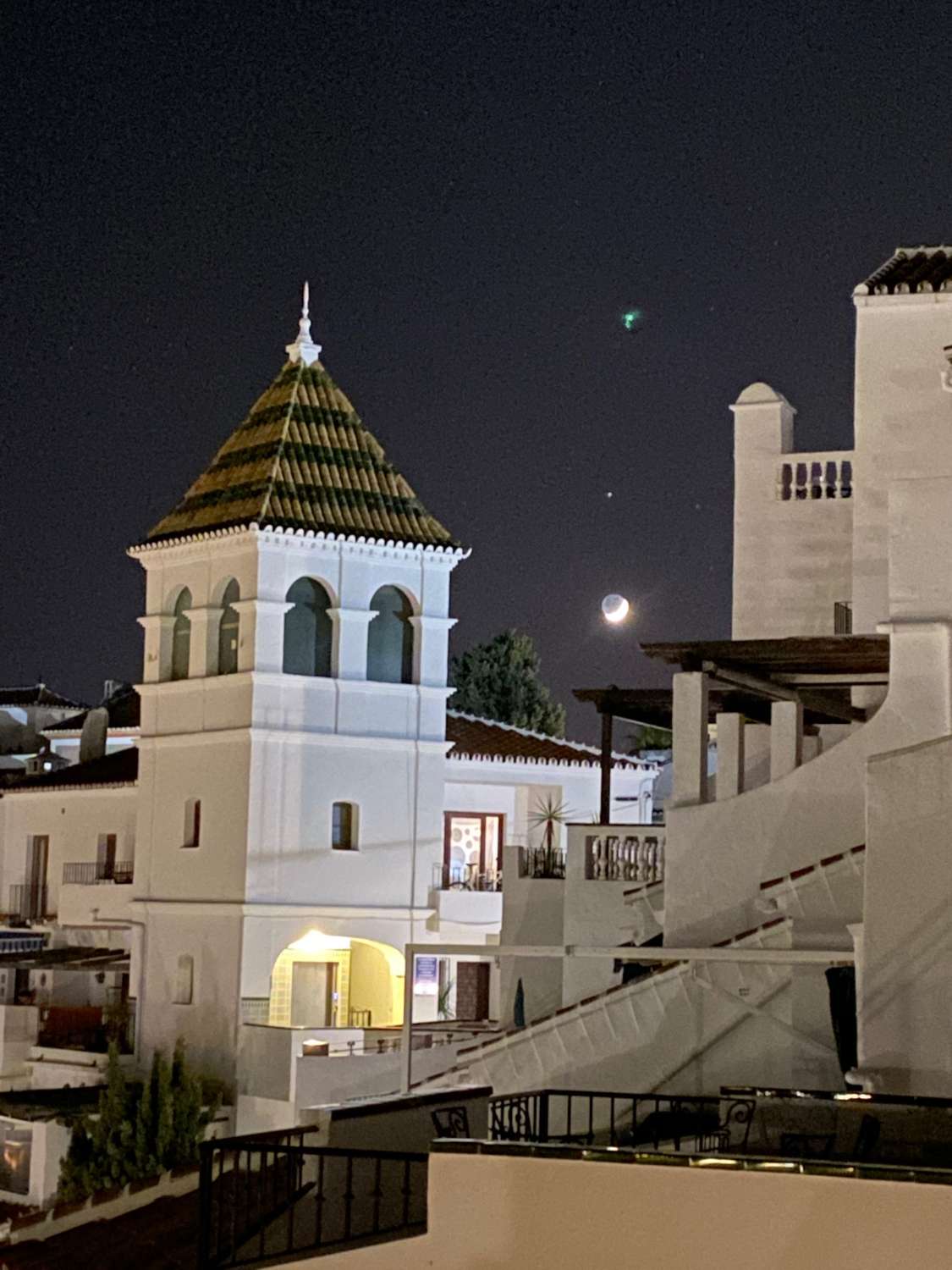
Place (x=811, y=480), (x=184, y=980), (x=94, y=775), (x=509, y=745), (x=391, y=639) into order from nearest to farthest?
(x=811, y=480)
(x=184, y=980)
(x=391, y=639)
(x=509, y=745)
(x=94, y=775)

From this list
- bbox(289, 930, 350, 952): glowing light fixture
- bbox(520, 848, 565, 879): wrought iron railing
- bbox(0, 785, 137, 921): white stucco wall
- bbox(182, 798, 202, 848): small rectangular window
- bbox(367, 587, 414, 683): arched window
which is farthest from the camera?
bbox(0, 785, 137, 921): white stucco wall

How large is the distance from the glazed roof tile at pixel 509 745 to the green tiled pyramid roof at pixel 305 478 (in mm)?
4974

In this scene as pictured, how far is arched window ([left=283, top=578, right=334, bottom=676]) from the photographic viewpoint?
3934 centimetres

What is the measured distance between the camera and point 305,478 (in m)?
40.1

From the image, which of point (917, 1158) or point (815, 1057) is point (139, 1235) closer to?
point (917, 1158)

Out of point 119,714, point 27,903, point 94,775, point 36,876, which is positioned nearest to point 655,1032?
point 94,775

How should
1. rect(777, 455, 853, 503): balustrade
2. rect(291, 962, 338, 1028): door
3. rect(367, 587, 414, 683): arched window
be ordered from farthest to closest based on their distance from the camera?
1. rect(367, 587, 414, 683): arched window
2. rect(291, 962, 338, 1028): door
3. rect(777, 455, 853, 503): balustrade

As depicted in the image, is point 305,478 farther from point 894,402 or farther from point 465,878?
point 894,402

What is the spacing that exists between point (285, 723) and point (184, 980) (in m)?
5.01

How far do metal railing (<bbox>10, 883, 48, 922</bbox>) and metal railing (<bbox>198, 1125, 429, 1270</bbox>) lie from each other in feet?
111

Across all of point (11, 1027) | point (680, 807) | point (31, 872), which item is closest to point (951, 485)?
point (680, 807)

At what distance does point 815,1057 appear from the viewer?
22.4 metres

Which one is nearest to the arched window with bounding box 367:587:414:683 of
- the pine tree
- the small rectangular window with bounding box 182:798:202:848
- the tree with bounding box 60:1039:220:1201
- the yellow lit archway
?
the small rectangular window with bounding box 182:798:202:848

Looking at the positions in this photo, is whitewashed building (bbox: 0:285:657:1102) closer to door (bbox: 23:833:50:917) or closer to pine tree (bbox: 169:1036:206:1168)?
pine tree (bbox: 169:1036:206:1168)
